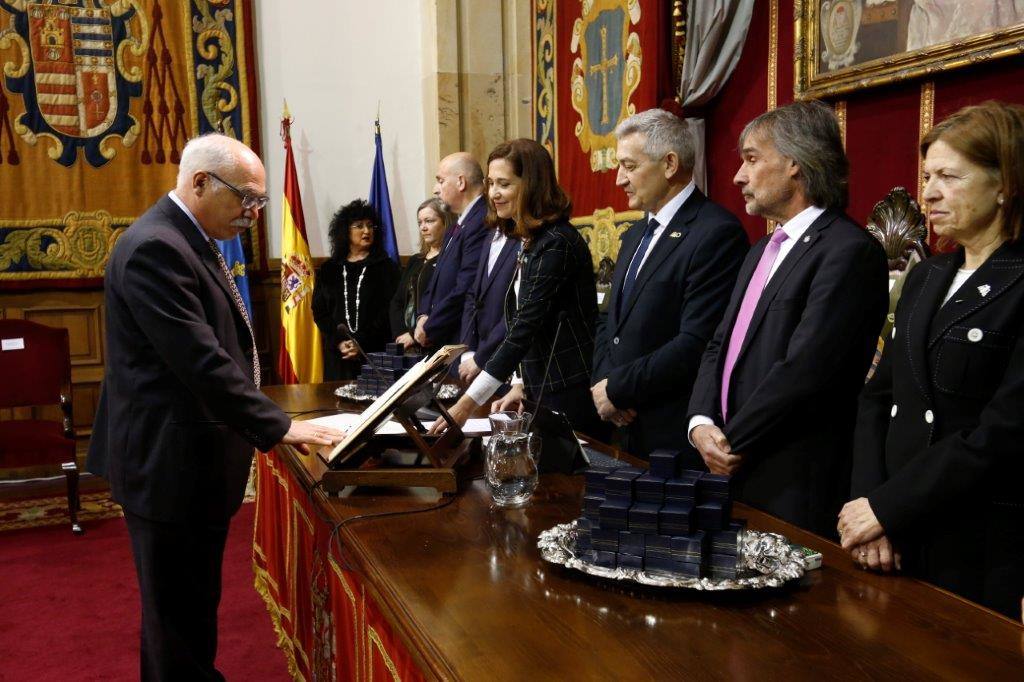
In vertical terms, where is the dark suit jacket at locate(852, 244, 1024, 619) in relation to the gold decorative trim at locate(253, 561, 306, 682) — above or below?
above

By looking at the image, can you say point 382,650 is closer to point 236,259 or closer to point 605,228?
point 605,228

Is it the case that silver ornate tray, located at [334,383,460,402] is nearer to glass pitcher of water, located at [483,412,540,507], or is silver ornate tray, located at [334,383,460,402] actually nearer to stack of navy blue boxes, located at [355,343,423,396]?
stack of navy blue boxes, located at [355,343,423,396]

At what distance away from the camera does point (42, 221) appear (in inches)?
224

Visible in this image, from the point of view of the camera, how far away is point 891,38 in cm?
329

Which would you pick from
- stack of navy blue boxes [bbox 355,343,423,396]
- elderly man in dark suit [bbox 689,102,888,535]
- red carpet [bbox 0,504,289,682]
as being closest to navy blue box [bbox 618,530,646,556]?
elderly man in dark suit [bbox 689,102,888,535]

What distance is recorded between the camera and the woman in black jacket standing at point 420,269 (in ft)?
16.6

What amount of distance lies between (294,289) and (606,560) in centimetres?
486

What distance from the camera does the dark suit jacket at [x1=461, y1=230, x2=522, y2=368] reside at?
10.3 ft

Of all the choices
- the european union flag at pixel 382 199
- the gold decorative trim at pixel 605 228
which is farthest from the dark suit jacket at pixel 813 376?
the european union flag at pixel 382 199

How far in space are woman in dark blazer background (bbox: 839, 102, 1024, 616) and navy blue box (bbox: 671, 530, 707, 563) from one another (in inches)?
12.8

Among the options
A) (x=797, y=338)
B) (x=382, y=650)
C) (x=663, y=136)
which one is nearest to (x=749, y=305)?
(x=797, y=338)

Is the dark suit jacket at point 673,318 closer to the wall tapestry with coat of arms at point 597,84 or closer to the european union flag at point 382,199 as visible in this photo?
the wall tapestry with coat of arms at point 597,84

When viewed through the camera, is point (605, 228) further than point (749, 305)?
Yes

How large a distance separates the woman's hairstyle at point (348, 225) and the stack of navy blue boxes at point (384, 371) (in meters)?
2.66
